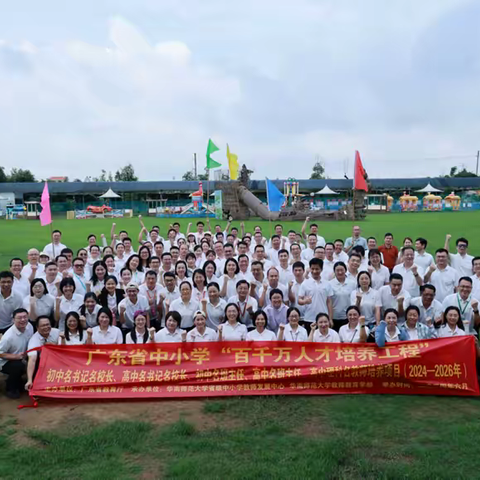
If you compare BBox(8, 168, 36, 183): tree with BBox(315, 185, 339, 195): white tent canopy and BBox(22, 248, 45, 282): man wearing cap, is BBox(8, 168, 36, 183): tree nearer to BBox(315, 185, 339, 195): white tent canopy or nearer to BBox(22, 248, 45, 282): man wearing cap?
BBox(315, 185, 339, 195): white tent canopy

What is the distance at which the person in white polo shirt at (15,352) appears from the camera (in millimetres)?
5066

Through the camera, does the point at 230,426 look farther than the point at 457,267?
No

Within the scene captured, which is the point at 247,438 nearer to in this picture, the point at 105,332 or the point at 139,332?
the point at 139,332

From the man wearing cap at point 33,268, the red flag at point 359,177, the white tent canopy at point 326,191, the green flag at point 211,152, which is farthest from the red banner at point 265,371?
the white tent canopy at point 326,191

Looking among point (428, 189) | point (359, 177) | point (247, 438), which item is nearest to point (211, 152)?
point (359, 177)

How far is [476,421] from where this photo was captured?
4.32 meters

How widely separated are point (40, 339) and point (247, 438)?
2.83m

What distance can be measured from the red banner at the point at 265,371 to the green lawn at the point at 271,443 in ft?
0.60

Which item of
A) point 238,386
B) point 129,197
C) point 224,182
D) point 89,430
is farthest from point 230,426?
point 129,197

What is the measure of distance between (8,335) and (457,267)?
6.92 meters

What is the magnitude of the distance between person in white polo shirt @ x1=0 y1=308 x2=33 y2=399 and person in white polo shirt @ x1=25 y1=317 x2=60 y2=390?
14 centimetres

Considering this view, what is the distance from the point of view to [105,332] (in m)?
5.37

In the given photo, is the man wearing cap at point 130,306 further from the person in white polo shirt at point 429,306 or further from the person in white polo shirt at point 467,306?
the person in white polo shirt at point 467,306

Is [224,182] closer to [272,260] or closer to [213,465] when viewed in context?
[272,260]
